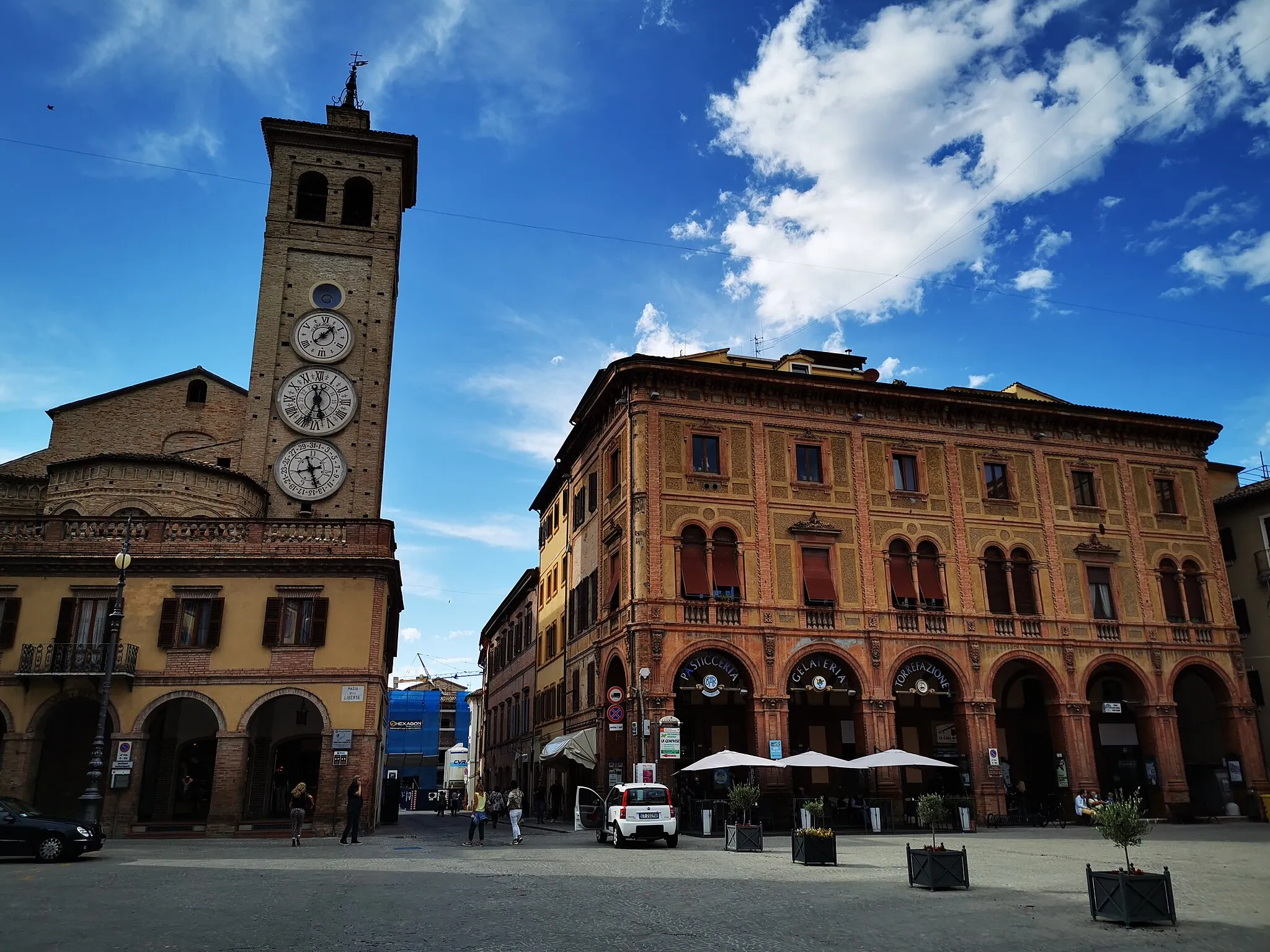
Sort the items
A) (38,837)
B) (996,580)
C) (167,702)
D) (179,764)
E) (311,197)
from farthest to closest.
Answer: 1. (311,197)
2. (996,580)
3. (179,764)
4. (167,702)
5. (38,837)

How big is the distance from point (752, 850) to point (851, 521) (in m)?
14.7

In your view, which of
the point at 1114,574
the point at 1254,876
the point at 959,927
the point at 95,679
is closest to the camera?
the point at 959,927

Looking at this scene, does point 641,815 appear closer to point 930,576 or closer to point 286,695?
point 286,695

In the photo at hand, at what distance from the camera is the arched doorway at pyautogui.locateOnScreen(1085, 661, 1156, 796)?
1406 inches

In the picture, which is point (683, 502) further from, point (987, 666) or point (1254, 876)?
point (1254, 876)

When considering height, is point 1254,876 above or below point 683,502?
below

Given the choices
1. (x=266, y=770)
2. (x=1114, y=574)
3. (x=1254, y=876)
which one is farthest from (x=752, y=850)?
(x=1114, y=574)

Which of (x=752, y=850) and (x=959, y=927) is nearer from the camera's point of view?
(x=959, y=927)

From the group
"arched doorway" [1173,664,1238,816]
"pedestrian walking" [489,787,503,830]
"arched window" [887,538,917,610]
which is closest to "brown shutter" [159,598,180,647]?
"pedestrian walking" [489,787,503,830]

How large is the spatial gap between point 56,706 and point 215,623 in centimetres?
477

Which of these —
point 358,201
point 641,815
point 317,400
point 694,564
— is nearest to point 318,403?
point 317,400

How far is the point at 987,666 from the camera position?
1319 inches

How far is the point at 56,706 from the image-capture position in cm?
2722

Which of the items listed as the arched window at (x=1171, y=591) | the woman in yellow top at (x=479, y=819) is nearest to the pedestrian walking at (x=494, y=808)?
the woman in yellow top at (x=479, y=819)
